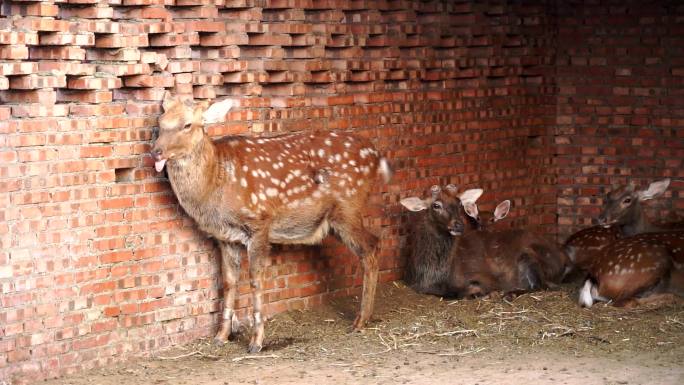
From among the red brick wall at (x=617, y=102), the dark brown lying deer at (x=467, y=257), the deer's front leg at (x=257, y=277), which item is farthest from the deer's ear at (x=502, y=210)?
the deer's front leg at (x=257, y=277)

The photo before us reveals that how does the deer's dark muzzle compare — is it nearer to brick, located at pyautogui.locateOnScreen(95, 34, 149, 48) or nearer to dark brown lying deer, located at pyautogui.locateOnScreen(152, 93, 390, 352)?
dark brown lying deer, located at pyautogui.locateOnScreen(152, 93, 390, 352)

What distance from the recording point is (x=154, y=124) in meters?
8.80

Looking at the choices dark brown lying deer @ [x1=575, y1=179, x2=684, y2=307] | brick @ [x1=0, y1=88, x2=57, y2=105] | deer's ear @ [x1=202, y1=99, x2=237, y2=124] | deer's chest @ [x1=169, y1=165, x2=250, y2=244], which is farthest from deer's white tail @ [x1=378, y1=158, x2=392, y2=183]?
brick @ [x1=0, y1=88, x2=57, y2=105]

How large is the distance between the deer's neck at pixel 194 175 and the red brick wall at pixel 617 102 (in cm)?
544

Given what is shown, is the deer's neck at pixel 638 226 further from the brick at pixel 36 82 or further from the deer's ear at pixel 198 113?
the brick at pixel 36 82

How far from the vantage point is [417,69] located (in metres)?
11.4

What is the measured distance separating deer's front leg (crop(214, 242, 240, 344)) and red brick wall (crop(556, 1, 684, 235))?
504 cm

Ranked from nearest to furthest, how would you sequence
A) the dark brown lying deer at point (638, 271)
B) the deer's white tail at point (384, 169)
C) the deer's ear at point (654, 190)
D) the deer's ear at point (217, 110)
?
the deer's ear at point (217, 110) → the deer's white tail at point (384, 169) → the dark brown lying deer at point (638, 271) → the deer's ear at point (654, 190)

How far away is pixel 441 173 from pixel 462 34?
1.34m

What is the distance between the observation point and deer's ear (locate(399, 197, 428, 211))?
36.2 feet

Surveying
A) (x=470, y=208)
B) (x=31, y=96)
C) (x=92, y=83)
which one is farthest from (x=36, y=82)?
(x=470, y=208)

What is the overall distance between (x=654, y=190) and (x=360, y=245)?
3.67 m

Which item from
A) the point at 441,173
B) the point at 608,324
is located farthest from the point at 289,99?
the point at 608,324

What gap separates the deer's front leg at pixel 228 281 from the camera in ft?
30.5
